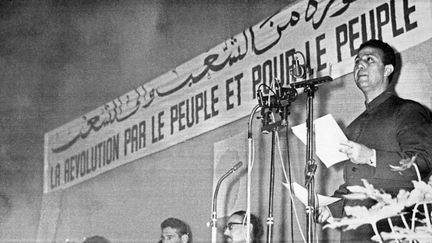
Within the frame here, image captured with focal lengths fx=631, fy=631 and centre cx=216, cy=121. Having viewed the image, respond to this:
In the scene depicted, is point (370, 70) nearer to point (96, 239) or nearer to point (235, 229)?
point (235, 229)

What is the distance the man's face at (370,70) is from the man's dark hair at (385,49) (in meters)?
0.01

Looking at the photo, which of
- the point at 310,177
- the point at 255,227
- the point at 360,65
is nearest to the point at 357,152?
the point at 310,177

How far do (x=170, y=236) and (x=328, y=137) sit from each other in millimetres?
1231

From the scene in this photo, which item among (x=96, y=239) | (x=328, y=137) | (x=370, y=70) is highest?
(x=370, y=70)

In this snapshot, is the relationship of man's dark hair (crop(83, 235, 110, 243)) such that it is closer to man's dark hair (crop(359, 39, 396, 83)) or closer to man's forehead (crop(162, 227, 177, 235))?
man's forehead (crop(162, 227, 177, 235))

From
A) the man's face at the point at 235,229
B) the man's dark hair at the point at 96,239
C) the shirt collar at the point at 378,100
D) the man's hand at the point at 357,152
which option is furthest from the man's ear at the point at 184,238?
the man's hand at the point at 357,152

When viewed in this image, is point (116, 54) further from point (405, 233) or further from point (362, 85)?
point (405, 233)

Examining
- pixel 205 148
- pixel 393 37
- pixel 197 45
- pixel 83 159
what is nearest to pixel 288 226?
pixel 205 148

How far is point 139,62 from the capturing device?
3.31 meters

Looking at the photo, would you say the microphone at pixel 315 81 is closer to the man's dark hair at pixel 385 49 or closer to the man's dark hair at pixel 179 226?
the man's dark hair at pixel 385 49

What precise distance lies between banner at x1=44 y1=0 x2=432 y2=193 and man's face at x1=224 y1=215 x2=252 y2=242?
1.54 ft

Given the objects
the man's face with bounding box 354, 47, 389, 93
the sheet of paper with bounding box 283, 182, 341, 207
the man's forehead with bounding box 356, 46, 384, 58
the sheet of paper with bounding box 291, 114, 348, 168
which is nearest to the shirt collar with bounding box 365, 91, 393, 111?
the man's face with bounding box 354, 47, 389, 93

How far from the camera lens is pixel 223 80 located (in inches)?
116

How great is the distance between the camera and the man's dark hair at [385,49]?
7.03 ft
